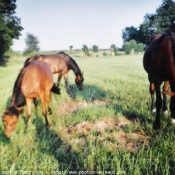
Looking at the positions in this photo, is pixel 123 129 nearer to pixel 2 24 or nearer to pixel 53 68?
pixel 53 68

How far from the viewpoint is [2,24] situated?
24750mm

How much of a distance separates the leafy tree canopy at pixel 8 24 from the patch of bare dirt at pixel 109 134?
24171mm

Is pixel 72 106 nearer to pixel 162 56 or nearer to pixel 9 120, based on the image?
pixel 9 120

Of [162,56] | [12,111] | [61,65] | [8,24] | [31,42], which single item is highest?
[31,42]

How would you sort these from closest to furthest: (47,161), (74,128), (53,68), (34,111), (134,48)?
(47,161), (74,128), (34,111), (53,68), (134,48)

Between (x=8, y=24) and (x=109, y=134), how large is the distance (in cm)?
2783

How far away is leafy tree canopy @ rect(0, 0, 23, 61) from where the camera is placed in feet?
83.3

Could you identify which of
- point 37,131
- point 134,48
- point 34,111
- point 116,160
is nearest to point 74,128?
point 37,131

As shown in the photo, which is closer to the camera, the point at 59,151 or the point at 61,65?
the point at 59,151

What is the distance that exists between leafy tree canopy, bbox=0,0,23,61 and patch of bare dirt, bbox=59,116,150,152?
79.3 ft

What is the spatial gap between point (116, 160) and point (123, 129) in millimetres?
1410

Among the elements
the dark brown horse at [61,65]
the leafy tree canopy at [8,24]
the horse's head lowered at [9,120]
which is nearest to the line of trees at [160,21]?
the leafy tree canopy at [8,24]

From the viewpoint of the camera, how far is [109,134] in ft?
12.6

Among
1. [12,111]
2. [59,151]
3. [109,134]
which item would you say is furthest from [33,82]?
[109,134]
